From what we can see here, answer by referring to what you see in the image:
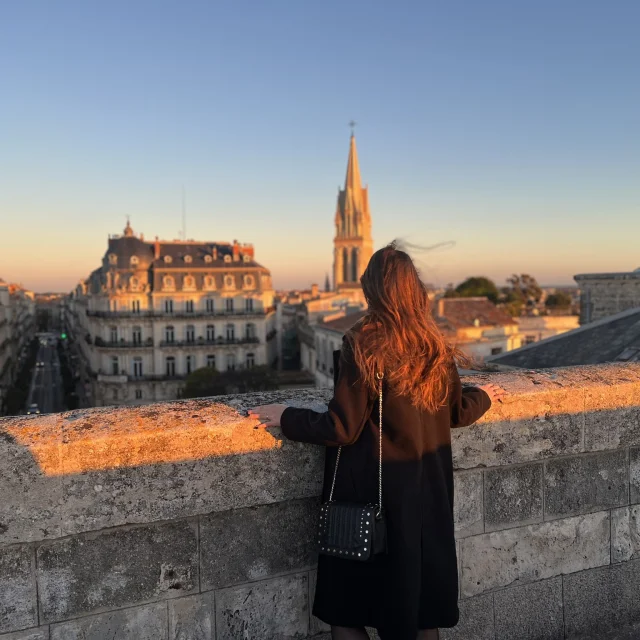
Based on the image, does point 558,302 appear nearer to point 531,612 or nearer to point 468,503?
point 531,612

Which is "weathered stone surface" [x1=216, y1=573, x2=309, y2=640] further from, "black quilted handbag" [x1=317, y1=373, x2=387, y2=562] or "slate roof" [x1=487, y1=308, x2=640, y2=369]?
"slate roof" [x1=487, y1=308, x2=640, y2=369]

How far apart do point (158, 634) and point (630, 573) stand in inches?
113

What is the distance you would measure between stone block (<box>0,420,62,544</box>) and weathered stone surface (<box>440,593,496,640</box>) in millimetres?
2158

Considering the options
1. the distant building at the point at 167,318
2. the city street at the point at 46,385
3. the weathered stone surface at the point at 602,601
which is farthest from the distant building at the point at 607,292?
the distant building at the point at 167,318

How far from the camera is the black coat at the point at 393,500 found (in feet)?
8.59

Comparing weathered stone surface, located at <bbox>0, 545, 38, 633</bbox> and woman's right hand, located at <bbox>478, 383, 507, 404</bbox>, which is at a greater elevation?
woman's right hand, located at <bbox>478, 383, 507, 404</bbox>

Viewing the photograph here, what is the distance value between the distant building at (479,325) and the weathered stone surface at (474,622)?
34.5 m

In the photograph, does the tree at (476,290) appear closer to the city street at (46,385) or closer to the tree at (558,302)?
the tree at (558,302)

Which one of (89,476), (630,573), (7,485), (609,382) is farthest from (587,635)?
(7,485)

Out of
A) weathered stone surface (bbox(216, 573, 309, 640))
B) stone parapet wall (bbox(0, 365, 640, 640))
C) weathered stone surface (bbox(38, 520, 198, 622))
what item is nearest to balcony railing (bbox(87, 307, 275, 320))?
stone parapet wall (bbox(0, 365, 640, 640))

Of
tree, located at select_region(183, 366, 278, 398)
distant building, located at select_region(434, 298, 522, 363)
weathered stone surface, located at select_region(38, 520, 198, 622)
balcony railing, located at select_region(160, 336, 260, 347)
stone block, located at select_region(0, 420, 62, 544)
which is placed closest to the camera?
stone block, located at select_region(0, 420, 62, 544)

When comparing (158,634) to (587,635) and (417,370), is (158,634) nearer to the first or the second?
(417,370)

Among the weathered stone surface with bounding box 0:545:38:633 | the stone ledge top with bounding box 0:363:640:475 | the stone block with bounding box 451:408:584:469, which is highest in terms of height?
the stone ledge top with bounding box 0:363:640:475

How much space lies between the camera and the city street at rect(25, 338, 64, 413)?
54.6 m
